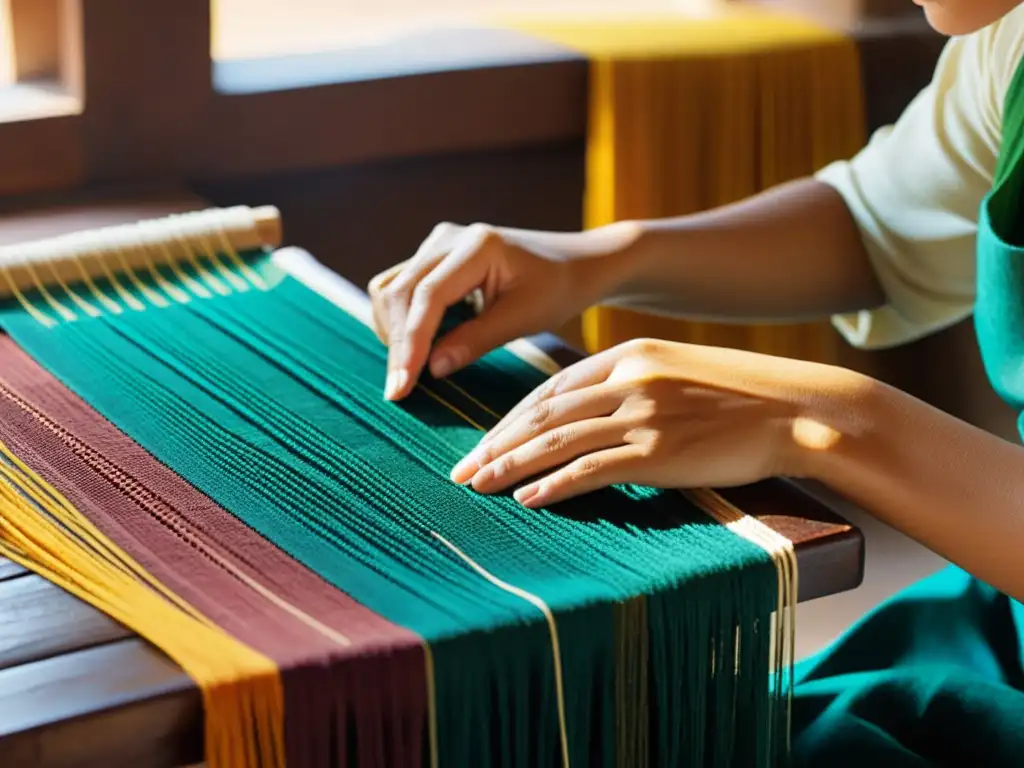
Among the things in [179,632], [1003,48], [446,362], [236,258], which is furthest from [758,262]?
[179,632]

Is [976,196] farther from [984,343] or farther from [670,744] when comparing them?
[670,744]

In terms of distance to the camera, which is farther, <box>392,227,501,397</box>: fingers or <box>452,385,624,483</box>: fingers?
<box>392,227,501,397</box>: fingers

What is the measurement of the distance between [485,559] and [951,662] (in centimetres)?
49

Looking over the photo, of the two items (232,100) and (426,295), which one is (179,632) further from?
(232,100)

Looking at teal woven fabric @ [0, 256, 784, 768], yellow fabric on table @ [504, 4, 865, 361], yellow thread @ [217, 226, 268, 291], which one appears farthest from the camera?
yellow fabric on table @ [504, 4, 865, 361]

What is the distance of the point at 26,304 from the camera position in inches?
51.9

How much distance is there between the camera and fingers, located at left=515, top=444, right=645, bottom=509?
952 mm

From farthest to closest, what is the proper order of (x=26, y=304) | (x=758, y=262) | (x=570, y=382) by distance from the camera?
(x=758, y=262)
(x=26, y=304)
(x=570, y=382)

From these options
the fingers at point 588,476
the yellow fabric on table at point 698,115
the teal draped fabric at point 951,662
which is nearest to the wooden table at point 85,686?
the fingers at point 588,476

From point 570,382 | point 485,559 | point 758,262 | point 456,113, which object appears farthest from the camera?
point 456,113

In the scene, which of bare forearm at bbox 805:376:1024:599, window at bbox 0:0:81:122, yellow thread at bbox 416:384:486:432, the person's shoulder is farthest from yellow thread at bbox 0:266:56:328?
the person's shoulder

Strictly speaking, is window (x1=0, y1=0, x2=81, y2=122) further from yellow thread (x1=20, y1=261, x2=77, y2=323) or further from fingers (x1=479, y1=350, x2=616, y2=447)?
fingers (x1=479, y1=350, x2=616, y2=447)

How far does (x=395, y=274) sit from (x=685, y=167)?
88cm

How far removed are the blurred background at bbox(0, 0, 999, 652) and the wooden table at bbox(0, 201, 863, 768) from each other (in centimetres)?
82
